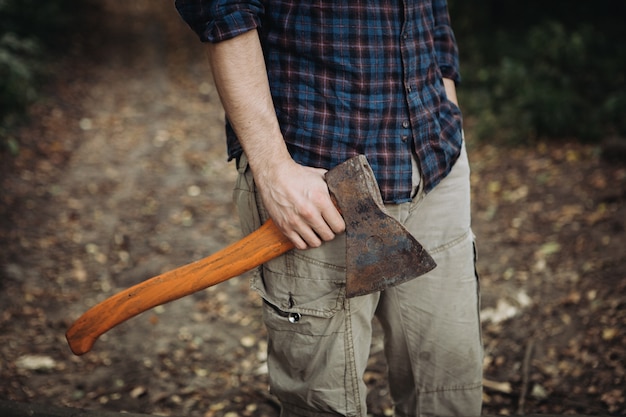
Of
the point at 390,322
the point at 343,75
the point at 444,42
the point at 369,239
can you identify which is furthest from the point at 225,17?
the point at 390,322

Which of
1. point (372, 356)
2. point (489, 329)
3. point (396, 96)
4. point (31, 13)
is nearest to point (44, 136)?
point (31, 13)

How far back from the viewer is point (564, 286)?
12.5 ft

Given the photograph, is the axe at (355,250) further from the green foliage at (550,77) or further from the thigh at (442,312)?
the green foliage at (550,77)

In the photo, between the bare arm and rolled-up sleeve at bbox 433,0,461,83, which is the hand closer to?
the bare arm

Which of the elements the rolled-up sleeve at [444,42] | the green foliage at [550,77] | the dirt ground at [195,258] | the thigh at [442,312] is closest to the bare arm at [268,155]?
the thigh at [442,312]

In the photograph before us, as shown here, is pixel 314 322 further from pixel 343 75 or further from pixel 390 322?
pixel 343 75

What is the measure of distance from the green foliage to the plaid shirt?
4.54 m

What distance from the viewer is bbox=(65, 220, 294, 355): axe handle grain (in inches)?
63.8

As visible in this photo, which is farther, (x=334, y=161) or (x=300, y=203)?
(x=334, y=161)

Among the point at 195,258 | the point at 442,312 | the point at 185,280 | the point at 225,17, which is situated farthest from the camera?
the point at 195,258

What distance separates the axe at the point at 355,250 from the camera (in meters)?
1.52

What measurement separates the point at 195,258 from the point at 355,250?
10.5 feet

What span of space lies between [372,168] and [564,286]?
2802mm

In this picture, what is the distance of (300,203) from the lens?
1486mm
